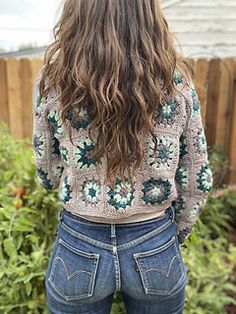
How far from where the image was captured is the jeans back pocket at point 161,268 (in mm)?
1249

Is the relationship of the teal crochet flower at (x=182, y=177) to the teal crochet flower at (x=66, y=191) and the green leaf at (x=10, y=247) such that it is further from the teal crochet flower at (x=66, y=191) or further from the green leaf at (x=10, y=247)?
the green leaf at (x=10, y=247)

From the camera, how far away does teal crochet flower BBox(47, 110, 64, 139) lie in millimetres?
1229

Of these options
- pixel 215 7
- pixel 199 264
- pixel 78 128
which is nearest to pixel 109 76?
pixel 78 128

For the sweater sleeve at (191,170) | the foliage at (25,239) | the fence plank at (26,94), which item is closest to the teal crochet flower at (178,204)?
the sweater sleeve at (191,170)

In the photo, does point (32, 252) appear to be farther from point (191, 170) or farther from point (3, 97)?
point (3, 97)

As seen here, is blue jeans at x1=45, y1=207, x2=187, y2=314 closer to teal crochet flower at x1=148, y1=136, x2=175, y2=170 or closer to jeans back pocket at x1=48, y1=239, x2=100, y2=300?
→ jeans back pocket at x1=48, y1=239, x2=100, y2=300

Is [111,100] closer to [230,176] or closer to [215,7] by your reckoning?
[230,176]

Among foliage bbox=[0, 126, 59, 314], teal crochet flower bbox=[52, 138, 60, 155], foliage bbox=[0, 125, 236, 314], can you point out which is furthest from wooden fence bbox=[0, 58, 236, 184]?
teal crochet flower bbox=[52, 138, 60, 155]

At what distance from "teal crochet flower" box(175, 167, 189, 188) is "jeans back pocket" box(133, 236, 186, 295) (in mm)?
172

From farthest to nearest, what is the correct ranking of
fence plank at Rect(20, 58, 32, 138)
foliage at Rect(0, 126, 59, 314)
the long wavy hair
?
fence plank at Rect(20, 58, 32, 138)
foliage at Rect(0, 126, 59, 314)
the long wavy hair

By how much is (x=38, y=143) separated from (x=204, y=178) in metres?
0.53

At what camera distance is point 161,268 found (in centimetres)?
127

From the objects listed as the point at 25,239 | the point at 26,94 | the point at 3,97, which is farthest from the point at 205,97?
the point at 25,239

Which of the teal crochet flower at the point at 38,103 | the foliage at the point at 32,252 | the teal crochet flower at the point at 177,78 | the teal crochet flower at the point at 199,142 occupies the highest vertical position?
the teal crochet flower at the point at 177,78
